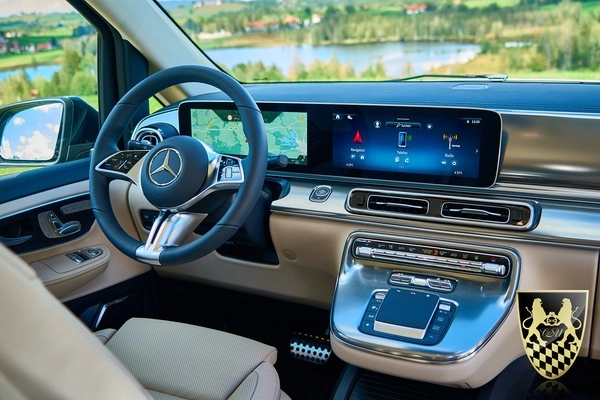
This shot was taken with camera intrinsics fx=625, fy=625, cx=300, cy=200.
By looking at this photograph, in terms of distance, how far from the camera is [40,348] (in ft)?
2.35

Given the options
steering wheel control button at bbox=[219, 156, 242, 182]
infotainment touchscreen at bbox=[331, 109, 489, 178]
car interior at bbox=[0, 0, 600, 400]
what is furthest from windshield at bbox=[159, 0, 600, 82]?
steering wheel control button at bbox=[219, 156, 242, 182]

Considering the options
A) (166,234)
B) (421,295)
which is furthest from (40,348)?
(421,295)

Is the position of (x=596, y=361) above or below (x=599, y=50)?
below

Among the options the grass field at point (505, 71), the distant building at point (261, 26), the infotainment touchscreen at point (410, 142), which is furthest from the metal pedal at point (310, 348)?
the distant building at point (261, 26)

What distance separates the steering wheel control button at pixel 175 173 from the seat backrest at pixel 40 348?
2.92 ft

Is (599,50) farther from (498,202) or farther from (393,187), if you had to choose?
(393,187)

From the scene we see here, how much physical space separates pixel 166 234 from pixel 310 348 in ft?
3.06

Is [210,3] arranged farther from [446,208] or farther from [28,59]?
[446,208]

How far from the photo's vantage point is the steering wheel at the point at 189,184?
161 cm

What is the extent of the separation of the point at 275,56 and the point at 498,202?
3.86 feet

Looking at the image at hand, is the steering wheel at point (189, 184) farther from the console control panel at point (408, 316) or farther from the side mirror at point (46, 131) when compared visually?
the side mirror at point (46, 131)

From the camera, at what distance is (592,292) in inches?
65.4

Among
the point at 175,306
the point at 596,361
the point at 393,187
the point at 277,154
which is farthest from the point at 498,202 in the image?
the point at 175,306
